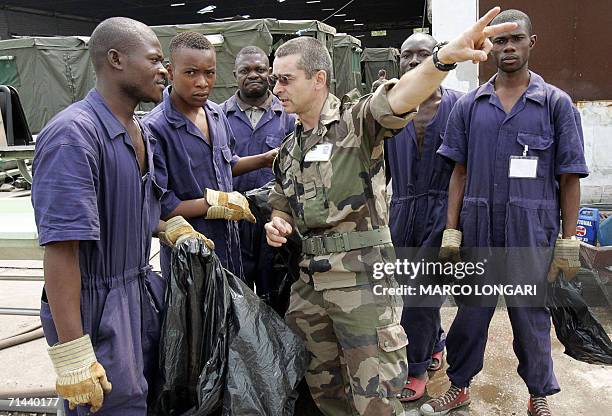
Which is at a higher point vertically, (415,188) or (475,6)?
(475,6)

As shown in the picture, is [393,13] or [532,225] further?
[393,13]

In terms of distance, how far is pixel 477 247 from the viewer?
2.66 metres

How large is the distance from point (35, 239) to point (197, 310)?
2.76ft

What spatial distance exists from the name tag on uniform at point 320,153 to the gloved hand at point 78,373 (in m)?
1.02

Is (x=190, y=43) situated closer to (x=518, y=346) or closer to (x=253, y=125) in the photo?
(x=253, y=125)

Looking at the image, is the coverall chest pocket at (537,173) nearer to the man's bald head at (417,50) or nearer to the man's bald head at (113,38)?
the man's bald head at (417,50)

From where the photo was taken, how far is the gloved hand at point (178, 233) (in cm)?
202

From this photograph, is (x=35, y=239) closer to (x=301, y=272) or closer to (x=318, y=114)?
(x=301, y=272)

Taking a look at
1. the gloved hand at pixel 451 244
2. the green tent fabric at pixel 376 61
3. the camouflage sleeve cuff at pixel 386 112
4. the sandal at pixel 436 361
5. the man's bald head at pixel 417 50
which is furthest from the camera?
the green tent fabric at pixel 376 61

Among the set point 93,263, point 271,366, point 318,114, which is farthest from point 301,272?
point 93,263

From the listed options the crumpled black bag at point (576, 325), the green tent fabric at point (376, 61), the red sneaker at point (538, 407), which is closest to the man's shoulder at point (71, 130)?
the crumpled black bag at point (576, 325)

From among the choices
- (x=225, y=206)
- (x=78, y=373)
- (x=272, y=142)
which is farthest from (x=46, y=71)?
(x=78, y=373)

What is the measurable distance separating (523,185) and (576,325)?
0.85 meters

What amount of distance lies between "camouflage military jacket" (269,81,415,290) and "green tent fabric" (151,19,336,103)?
9088 millimetres
